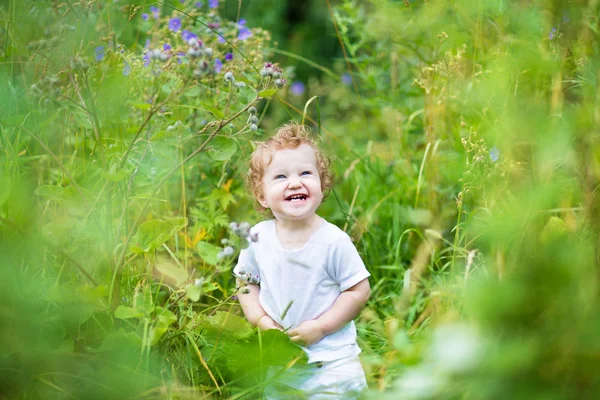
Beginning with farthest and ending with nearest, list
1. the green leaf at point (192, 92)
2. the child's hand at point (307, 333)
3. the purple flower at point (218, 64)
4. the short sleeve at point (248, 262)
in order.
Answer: the purple flower at point (218, 64)
the green leaf at point (192, 92)
the short sleeve at point (248, 262)
the child's hand at point (307, 333)

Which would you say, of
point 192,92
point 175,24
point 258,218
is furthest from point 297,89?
point 192,92

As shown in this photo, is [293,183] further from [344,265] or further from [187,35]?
[187,35]

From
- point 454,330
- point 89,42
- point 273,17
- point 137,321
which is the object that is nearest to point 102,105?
point 89,42

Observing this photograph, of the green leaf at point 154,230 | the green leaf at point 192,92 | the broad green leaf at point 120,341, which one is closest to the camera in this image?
the broad green leaf at point 120,341

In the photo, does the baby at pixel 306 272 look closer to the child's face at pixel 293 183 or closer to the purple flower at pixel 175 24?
the child's face at pixel 293 183

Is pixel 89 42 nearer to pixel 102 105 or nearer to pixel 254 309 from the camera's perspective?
Result: pixel 102 105

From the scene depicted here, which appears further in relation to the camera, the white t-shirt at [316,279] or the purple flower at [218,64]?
the purple flower at [218,64]

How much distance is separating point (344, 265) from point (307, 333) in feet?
0.61

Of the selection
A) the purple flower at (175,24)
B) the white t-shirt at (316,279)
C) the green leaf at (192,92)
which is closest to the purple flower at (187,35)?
the purple flower at (175,24)

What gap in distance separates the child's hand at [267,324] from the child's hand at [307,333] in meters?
0.05

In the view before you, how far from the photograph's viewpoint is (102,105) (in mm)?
1483

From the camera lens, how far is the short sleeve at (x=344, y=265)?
65.0 inches

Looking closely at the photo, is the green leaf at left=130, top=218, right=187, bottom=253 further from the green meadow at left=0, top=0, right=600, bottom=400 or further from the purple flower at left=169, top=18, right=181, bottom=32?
the purple flower at left=169, top=18, right=181, bottom=32

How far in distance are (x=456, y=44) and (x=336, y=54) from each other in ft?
9.81
